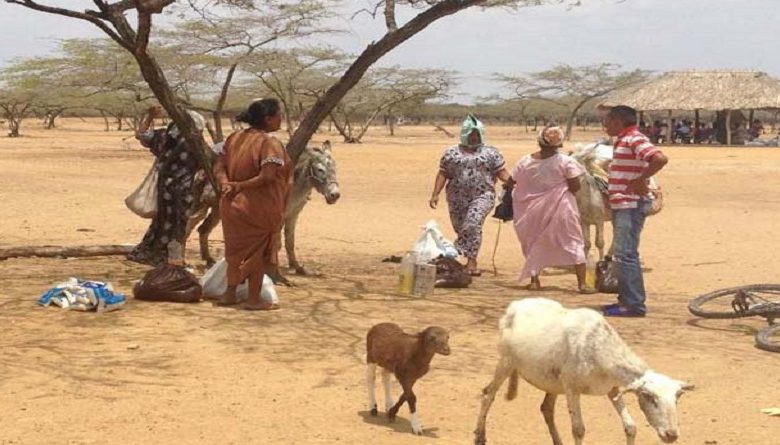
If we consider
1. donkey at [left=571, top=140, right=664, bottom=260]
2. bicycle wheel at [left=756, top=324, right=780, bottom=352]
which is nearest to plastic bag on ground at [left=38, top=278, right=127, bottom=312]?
bicycle wheel at [left=756, top=324, right=780, bottom=352]

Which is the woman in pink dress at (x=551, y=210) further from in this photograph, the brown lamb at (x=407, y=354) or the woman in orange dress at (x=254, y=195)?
the brown lamb at (x=407, y=354)

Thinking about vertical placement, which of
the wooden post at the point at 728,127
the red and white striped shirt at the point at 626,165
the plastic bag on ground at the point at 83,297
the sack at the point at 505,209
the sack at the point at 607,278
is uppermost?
the red and white striped shirt at the point at 626,165

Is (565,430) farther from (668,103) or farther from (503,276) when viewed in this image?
(668,103)

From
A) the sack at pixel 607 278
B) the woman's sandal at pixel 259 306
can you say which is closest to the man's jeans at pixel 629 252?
the sack at pixel 607 278

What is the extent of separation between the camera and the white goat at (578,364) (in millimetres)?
3814

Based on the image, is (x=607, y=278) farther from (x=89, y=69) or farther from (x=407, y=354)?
(x=89, y=69)

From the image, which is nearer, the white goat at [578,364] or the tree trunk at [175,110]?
the white goat at [578,364]

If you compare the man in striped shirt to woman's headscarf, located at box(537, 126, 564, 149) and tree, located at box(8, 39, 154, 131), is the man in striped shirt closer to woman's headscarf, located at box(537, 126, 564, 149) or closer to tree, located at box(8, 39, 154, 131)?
woman's headscarf, located at box(537, 126, 564, 149)

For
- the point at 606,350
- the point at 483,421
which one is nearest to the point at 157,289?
the point at 483,421

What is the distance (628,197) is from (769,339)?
143 cm

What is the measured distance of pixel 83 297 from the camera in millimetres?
7387

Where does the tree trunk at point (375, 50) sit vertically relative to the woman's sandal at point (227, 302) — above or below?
above

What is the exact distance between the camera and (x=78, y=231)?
42.6 feet

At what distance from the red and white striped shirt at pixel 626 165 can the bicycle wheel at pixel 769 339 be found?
133 cm
